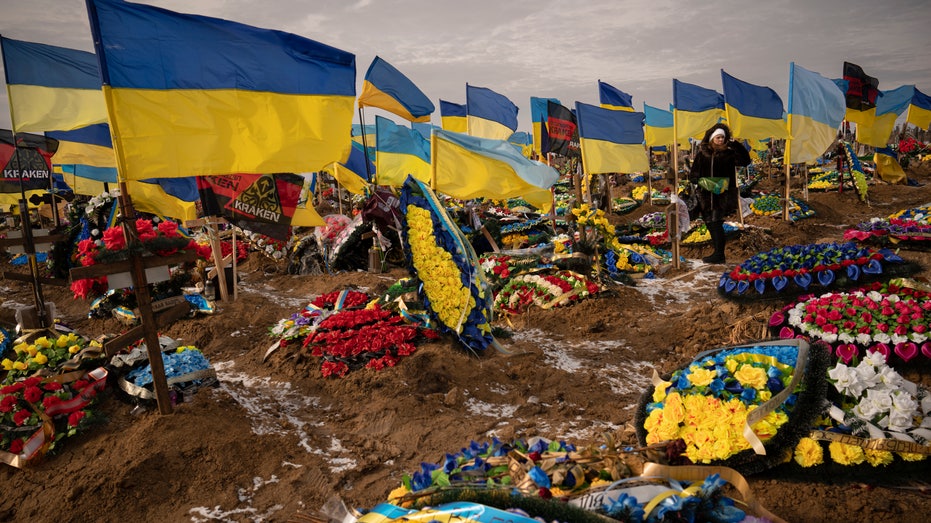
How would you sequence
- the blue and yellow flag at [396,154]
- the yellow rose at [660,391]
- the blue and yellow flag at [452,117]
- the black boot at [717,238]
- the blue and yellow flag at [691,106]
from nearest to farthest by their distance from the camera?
the yellow rose at [660,391] < the black boot at [717,238] < the blue and yellow flag at [691,106] < the blue and yellow flag at [396,154] < the blue and yellow flag at [452,117]

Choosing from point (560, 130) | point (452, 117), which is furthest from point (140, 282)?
point (452, 117)

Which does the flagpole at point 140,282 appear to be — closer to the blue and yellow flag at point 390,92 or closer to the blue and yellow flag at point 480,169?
the blue and yellow flag at point 480,169

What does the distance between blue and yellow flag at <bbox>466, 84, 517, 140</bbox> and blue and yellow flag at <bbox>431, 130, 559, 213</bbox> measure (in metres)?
7.11

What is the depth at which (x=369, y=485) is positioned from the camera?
13.0ft

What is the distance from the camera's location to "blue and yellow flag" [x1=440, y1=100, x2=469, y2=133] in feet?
62.1

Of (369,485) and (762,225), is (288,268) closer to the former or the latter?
(369,485)

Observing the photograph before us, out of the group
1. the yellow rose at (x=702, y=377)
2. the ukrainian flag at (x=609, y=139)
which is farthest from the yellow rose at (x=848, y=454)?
the ukrainian flag at (x=609, y=139)

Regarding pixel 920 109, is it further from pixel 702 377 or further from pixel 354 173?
pixel 702 377

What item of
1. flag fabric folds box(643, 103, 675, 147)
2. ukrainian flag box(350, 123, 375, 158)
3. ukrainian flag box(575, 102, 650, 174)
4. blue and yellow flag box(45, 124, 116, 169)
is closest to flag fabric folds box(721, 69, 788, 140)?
ukrainian flag box(575, 102, 650, 174)

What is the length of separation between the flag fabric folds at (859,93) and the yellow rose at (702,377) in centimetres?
1695

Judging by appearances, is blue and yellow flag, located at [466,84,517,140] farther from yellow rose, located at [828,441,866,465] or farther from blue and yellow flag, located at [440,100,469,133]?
yellow rose, located at [828,441,866,465]

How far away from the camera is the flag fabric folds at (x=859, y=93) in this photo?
1605cm

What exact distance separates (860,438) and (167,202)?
1094 centimetres

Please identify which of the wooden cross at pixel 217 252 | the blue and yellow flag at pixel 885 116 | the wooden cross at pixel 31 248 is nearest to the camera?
the wooden cross at pixel 31 248
